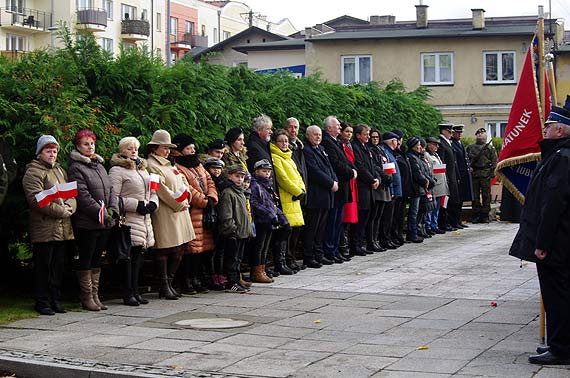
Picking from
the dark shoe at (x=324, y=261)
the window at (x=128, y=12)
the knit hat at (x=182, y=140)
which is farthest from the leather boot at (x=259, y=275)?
the window at (x=128, y=12)

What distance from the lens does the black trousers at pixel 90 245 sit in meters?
11.6

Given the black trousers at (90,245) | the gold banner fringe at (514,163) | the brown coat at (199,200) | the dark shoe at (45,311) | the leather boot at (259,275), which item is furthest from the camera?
the leather boot at (259,275)

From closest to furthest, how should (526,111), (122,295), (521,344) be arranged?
(521,344)
(526,111)
(122,295)

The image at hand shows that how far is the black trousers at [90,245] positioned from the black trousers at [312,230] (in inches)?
194

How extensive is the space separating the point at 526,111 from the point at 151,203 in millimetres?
4250

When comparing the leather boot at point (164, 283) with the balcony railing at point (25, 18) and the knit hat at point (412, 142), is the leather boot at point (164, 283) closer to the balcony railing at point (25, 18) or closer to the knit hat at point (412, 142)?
the knit hat at point (412, 142)

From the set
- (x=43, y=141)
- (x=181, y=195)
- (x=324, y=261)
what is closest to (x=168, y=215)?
(x=181, y=195)

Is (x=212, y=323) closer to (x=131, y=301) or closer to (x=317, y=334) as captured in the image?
(x=317, y=334)

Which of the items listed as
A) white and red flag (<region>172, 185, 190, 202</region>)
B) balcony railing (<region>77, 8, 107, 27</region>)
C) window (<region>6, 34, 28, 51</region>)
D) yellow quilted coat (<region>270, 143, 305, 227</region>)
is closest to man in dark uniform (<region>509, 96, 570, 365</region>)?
white and red flag (<region>172, 185, 190, 202</region>)

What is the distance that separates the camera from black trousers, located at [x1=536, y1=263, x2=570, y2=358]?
8.68 m

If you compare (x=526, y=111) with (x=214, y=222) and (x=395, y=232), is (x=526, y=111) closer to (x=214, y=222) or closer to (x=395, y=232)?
(x=214, y=222)

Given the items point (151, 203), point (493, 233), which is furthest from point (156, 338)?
point (493, 233)

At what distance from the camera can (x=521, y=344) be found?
31.5 feet

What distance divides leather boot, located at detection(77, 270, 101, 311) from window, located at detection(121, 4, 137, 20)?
63.8m
